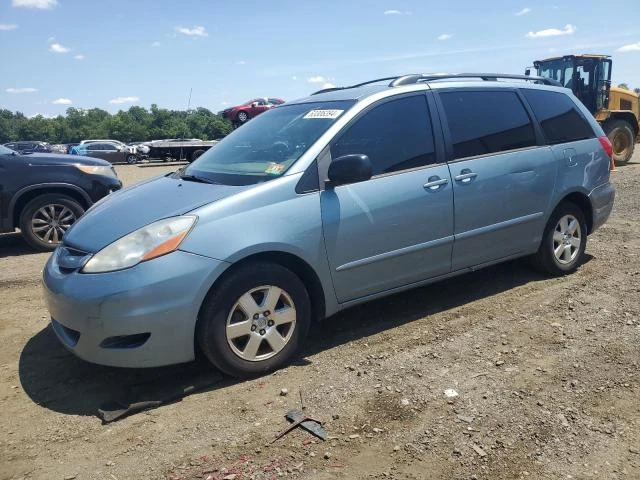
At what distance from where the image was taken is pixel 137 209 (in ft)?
11.7

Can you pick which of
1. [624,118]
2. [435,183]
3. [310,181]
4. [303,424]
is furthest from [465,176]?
[624,118]

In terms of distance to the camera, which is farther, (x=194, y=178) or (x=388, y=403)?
(x=194, y=178)

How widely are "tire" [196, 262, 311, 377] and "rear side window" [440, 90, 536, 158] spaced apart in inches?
71.8

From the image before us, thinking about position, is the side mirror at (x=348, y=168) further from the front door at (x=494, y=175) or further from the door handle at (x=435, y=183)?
the front door at (x=494, y=175)

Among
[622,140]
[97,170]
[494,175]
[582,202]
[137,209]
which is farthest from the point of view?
[622,140]

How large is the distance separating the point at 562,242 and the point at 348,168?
2678 millimetres

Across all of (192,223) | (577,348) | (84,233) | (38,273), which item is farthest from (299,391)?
(38,273)

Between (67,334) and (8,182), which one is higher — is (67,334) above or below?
below

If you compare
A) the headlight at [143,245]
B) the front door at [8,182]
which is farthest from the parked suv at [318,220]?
the front door at [8,182]

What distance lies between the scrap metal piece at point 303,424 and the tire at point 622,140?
15687mm

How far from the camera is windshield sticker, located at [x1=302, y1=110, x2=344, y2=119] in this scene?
3.95 meters

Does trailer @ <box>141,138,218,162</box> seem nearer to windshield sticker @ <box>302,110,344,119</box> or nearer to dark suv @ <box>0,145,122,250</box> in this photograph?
dark suv @ <box>0,145,122,250</box>

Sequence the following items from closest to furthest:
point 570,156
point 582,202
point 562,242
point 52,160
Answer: point 570,156 < point 562,242 < point 582,202 < point 52,160

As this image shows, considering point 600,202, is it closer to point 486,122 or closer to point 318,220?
point 486,122
